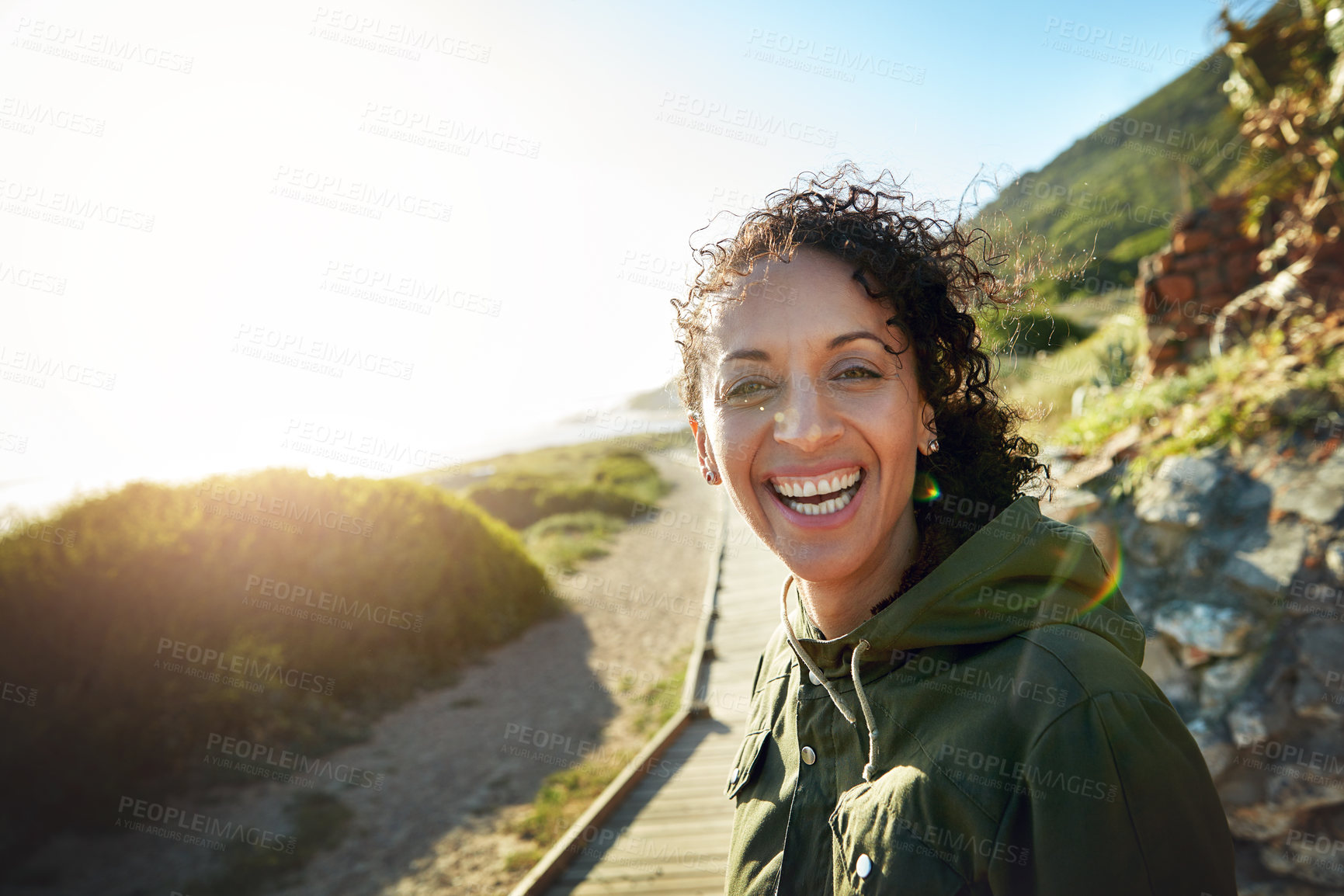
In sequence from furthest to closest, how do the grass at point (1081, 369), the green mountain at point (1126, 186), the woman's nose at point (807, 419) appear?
the grass at point (1081, 369)
the green mountain at point (1126, 186)
the woman's nose at point (807, 419)

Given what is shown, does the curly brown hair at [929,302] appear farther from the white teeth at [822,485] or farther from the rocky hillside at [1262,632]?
the rocky hillside at [1262,632]

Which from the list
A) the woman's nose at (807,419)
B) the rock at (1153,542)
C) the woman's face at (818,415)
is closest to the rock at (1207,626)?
the rock at (1153,542)

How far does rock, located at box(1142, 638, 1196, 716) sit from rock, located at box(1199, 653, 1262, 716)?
2.5 inches

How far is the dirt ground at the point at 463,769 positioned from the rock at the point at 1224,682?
5039 mm

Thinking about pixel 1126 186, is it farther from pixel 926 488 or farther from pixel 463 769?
pixel 926 488

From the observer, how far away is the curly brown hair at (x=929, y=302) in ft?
5.53

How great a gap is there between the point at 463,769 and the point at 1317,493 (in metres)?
7.66

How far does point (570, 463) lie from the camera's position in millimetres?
32812

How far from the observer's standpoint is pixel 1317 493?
13.3 feet

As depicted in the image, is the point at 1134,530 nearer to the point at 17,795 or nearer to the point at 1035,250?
the point at 1035,250

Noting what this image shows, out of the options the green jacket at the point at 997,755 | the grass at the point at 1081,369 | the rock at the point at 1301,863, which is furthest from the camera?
the grass at the point at 1081,369

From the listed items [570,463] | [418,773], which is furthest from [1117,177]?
[418,773]

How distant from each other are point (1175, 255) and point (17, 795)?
12.4 m

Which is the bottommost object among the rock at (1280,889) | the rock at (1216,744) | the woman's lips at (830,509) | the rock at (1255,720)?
the rock at (1280,889)
